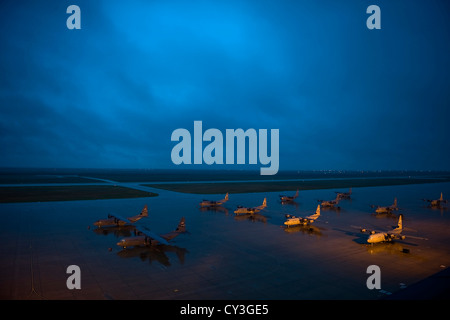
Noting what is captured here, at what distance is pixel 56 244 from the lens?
38.3 metres

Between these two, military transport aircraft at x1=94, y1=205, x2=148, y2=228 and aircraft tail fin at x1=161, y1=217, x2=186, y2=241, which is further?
military transport aircraft at x1=94, y1=205, x2=148, y2=228

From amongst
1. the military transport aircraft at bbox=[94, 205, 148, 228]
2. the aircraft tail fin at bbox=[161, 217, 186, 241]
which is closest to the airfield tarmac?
the aircraft tail fin at bbox=[161, 217, 186, 241]

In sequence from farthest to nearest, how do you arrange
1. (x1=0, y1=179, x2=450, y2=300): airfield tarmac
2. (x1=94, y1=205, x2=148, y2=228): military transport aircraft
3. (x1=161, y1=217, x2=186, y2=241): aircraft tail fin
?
(x1=94, y1=205, x2=148, y2=228): military transport aircraft → (x1=161, y1=217, x2=186, y2=241): aircraft tail fin → (x1=0, y1=179, x2=450, y2=300): airfield tarmac

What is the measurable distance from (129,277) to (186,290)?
7293 mm

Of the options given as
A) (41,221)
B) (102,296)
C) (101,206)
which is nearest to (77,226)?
(41,221)

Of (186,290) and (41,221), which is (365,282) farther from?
(41,221)

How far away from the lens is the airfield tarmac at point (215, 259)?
24.6m

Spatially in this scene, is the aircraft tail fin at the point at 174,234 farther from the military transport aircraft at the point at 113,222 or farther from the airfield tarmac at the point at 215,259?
the military transport aircraft at the point at 113,222

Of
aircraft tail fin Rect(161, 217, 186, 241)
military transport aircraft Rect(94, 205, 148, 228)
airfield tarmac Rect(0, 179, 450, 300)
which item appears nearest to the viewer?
airfield tarmac Rect(0, 179, 450, 300)

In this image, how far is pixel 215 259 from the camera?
1314 inches

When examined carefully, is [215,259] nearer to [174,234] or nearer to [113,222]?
[174,234]

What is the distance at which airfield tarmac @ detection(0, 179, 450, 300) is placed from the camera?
2462 cm

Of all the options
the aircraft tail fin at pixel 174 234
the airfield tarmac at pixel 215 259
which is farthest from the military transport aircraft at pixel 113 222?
the aircraft tail fin at pixel 174 234

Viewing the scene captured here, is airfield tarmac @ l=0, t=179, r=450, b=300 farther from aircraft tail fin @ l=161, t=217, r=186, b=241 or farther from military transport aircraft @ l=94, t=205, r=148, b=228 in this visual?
military transport aircraft @ l=94, t=205, r=148, b=228
